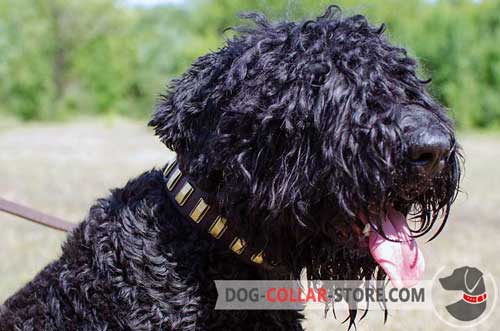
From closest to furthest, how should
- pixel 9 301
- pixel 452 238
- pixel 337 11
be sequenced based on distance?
pixel 337 11, pixel 9 301, pixel 452 238

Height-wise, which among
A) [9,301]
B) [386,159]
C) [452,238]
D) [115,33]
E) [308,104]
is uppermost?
[115,33]

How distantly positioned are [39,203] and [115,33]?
3574 cm

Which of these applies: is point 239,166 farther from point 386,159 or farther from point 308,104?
point 386,159

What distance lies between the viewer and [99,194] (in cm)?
1231

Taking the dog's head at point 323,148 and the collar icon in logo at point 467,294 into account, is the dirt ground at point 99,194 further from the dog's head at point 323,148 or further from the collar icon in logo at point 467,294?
the dog's head at point 323,148

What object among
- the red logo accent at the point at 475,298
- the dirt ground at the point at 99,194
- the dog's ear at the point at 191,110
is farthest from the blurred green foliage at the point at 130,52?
the dog's ear at the point at 191,110

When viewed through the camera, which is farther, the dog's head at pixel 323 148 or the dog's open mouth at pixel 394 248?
the dog's open mouth at pixel 394 248

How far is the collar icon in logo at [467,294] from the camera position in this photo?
17.7ft

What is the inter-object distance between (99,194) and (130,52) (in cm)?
3219

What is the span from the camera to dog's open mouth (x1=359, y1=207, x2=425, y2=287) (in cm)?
253

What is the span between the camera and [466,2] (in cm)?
4428

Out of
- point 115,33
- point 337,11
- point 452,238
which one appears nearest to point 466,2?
point 115,33

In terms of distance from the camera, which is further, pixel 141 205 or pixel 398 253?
pixel 141 205

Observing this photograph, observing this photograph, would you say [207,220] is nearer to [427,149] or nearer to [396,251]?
[396,251]
